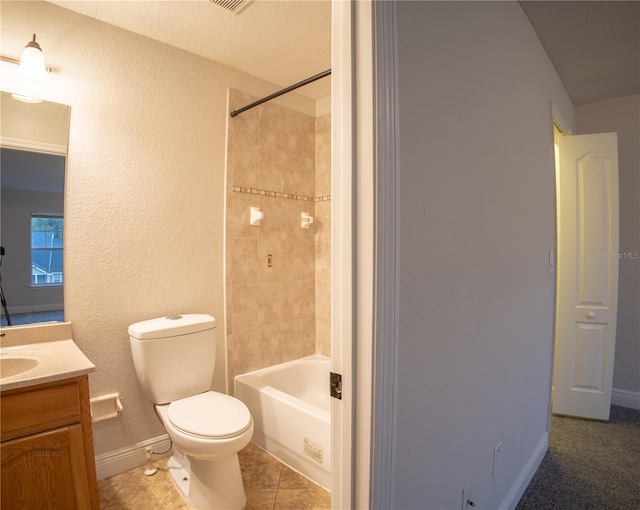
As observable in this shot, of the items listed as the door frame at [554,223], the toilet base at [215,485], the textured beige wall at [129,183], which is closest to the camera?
the toilet base at [215,485]

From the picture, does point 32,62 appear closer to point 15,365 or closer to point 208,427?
point 15,365

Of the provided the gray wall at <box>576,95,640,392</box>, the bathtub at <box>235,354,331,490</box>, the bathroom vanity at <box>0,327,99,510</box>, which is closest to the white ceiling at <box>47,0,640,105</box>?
the gray wall at <box>576,95,640,392</box>

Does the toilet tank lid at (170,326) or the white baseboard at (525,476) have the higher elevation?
the toilet tank lid at (170,326)

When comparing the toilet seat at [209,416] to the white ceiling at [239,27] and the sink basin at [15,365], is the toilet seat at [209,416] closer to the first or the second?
the sink basin at [15,365]

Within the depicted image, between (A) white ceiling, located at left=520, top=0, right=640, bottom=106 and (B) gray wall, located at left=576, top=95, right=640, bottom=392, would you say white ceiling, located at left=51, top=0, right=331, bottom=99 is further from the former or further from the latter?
(B) gray wall, located at left=576, top=95, right=640, bottom=392

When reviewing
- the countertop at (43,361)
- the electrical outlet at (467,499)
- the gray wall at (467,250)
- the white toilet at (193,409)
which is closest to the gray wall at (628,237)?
the gray wall at (467,250)

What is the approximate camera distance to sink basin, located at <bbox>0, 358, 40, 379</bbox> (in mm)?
1460

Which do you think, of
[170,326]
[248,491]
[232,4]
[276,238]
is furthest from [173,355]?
[232,4]

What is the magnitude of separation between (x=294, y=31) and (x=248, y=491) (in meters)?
2.47

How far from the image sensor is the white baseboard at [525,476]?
1593 mm

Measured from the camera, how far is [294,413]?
1.99 meters

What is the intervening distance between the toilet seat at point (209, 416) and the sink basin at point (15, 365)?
2.02 feet

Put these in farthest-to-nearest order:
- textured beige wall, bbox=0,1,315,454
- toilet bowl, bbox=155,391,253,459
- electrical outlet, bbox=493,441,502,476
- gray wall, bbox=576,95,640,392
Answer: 1. gray wall, bbox=576,95,640,392
2. textured beige wall, bbox=0,1,315,454
3. toilet bowl, bbox=155,391,253,459
4. electrical outlet, bbox=493,441,502,476

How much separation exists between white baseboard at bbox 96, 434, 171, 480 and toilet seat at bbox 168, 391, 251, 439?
45 centimetres
